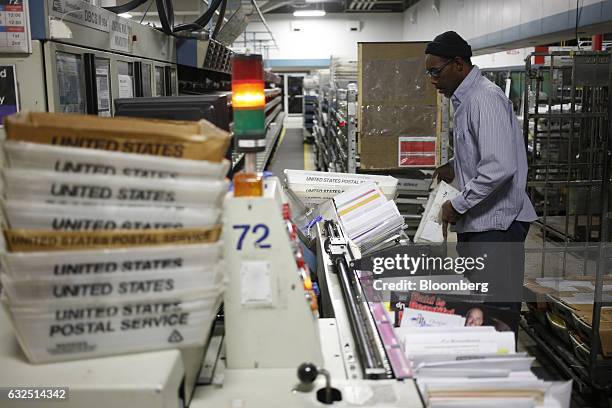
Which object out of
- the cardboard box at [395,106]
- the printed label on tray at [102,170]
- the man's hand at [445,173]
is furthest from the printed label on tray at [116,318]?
the cardboard box at [395,106]

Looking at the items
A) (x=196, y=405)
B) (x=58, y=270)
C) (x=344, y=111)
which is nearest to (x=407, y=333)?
(x=196, y=405)

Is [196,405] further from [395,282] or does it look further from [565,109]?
[565,109]

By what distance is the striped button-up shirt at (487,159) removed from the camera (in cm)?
251

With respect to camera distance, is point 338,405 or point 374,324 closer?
point 338,405

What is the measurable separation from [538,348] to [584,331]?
633 millimetres

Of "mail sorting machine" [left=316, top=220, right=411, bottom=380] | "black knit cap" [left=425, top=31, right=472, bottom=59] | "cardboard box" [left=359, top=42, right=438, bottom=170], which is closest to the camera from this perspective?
"mail sorting machine" [left=316, top=220, right=411, bottom=380]

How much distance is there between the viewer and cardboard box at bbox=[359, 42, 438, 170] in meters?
4.76

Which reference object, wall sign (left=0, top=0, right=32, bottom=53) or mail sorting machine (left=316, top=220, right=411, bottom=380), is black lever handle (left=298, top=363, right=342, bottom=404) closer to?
mail sorting machine (left=316, top=220, right=411, bottom=380)

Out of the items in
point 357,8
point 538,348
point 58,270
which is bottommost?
point 538,348

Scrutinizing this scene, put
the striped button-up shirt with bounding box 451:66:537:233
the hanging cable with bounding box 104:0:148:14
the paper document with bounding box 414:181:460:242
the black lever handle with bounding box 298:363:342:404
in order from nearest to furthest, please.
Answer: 1. the black lever handle with bounding box 298:363:342:404
2. the striped button-up shirt with bounding box 451:66:537:233
3. the paper document with bounding box 414:181:460:242
4. the hanging cable with bounding box 104:0:148:14

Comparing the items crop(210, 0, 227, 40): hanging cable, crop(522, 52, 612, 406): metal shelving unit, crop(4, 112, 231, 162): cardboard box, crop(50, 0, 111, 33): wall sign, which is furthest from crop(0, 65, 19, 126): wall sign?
crop(210, 0, 227, 40): hanging cable

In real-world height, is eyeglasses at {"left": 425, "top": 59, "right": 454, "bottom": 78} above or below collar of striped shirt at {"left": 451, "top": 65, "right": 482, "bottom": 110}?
above

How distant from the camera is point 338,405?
1.15 meters

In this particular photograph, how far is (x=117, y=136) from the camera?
105 centimetres
